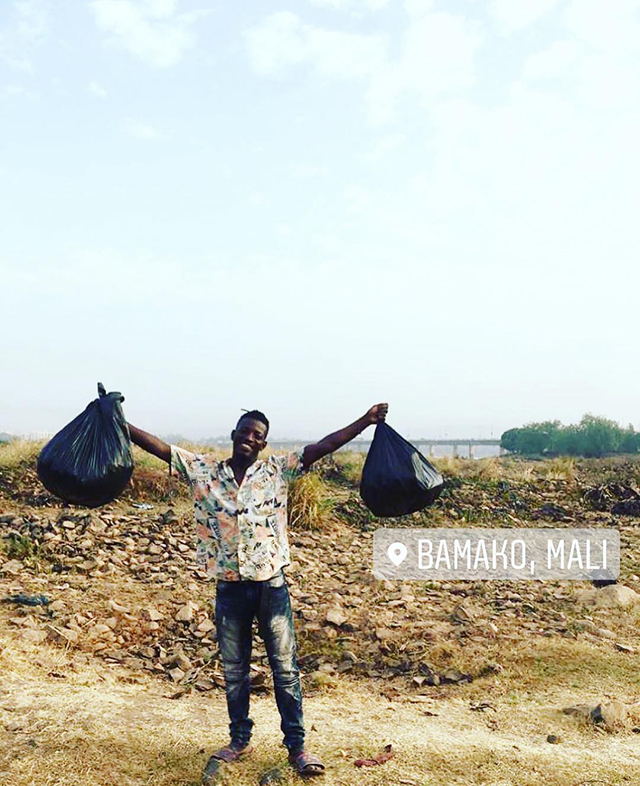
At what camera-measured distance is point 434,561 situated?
31.9ft

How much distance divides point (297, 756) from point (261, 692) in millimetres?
1599

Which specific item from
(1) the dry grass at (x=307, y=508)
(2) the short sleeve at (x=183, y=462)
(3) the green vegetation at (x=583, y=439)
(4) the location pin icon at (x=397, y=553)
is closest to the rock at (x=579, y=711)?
(2) the short sleeve at (x=183, y=462)

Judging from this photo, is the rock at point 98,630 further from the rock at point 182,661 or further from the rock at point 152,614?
the rock at point 182,661

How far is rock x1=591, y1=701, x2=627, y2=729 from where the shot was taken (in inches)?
177

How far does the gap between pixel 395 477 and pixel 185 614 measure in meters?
3.47

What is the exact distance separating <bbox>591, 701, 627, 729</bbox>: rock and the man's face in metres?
2.76

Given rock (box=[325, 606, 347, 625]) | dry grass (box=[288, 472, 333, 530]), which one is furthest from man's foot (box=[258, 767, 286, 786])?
dry grass (box=[288, 472, 333, 530])

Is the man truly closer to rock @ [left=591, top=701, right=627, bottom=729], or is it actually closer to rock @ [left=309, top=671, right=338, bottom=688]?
rock @ [left=309, top=671, right=338, bottom=688]

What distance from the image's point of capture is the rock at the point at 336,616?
671 centimetres

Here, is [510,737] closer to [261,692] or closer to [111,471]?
[261,692]

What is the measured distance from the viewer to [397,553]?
9.90 metres

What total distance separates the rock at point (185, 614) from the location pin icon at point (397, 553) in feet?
10.8

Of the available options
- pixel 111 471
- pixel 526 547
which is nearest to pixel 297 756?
pixel 111 471

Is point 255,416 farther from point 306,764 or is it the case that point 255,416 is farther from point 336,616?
point 336,616
